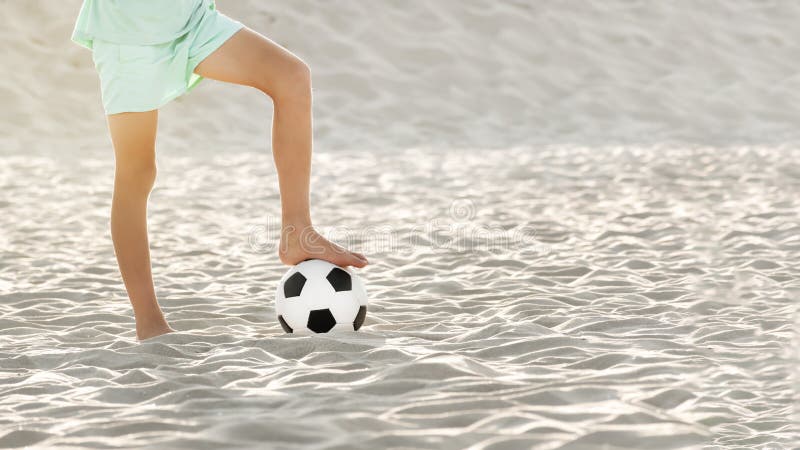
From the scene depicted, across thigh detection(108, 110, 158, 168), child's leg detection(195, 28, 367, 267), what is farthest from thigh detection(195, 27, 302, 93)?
thigh detection(108, 110, 158, 168)

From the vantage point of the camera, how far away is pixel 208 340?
10.7ft

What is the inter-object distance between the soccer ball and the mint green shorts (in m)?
0.65

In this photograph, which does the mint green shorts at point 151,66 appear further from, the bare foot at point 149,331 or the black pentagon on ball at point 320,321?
the black pentagon on ball at point 320,321

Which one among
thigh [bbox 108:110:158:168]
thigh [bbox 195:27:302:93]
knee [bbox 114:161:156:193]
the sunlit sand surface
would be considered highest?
thigh [bbox 195:27:302:93]

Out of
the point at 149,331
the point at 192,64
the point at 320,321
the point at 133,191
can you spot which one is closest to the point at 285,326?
the point at 320,321

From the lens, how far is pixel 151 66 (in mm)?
3037

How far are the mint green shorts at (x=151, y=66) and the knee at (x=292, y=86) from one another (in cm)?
20

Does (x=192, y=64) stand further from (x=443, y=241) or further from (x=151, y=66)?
(x=443, y=241)

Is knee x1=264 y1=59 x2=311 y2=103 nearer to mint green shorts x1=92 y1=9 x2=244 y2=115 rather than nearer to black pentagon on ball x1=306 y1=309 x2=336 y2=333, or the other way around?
mint green shorts x1=92 y1=9 x2=244 y2=115

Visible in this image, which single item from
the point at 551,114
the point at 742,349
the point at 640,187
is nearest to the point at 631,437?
the point at 742,349

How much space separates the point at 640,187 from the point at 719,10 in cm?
743

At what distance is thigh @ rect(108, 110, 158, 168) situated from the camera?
120 inches

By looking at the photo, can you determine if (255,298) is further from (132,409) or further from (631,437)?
(631,437)

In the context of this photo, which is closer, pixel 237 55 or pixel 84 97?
pixel 237 55
